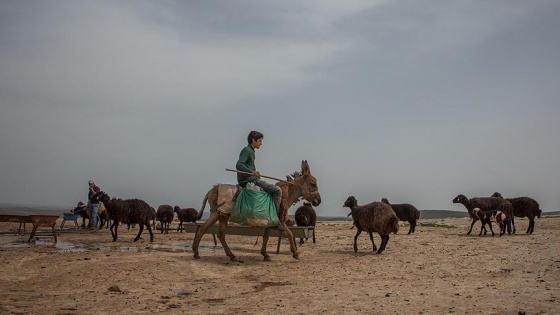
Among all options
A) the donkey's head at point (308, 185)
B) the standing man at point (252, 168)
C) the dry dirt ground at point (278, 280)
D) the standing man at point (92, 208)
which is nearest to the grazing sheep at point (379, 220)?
the dry dirt ground at point (278, 280)

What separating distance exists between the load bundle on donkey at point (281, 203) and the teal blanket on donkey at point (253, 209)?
0.95ft

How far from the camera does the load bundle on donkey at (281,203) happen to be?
11.4 metres

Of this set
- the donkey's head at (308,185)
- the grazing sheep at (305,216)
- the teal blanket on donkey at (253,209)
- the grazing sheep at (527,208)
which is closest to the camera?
the teal blanket on donkey at (253,209)

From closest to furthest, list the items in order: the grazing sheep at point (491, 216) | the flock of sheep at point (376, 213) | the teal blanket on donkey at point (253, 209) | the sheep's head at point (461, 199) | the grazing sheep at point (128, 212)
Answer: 1. the teal blanket on donkey at point (253, 209)
2. the flock of sheep at point (376, 213)
3. the grazing sheep at point (128, 212)
4. the grazing sheep at point (491, 216)
5. the sheep's head at point (461, 199)

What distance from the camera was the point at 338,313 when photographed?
6.20 m

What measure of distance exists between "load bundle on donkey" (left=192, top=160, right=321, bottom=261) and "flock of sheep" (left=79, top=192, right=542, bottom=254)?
114 cm

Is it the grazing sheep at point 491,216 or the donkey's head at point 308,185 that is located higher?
the donkey's head at point 308,185

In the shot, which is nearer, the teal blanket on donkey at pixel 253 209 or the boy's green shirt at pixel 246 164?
the teal blanket on donkey at pixel 253 209

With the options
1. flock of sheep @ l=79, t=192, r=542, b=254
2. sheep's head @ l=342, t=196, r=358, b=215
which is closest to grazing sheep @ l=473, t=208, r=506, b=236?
flock of sheep @ l=79, t=192, r=542, b=254

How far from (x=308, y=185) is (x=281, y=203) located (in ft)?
3.08

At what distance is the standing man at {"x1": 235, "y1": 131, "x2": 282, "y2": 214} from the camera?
11.4 meters

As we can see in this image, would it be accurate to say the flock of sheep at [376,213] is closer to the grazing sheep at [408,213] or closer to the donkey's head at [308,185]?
the grazing sheep at [408,213]

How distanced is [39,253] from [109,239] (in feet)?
15.8

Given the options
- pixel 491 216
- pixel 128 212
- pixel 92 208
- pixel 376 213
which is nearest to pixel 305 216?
pixel 376 213
